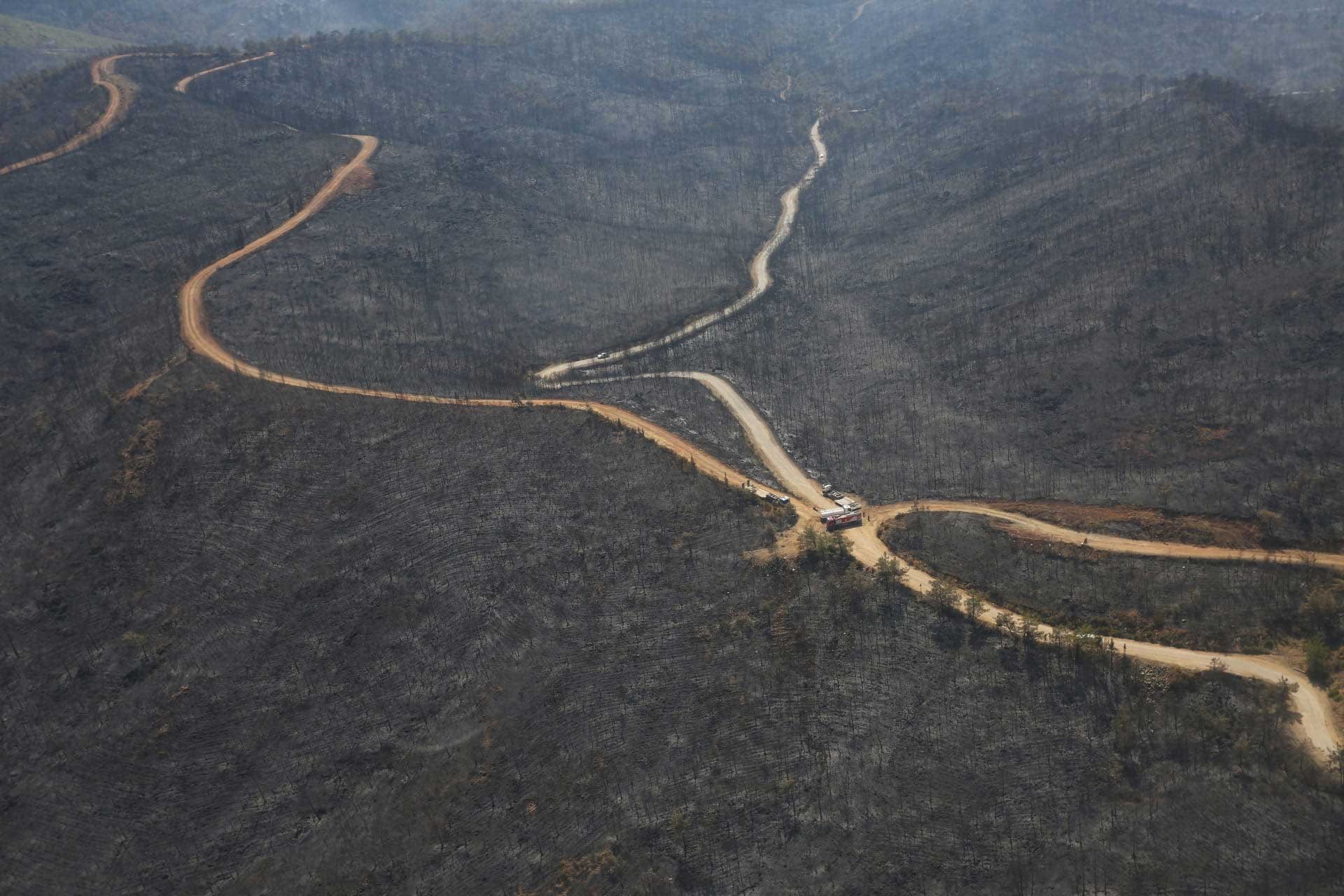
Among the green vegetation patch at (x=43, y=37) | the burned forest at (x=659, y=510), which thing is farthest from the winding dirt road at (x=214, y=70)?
the green vegetation patch at (x=43, y=37)

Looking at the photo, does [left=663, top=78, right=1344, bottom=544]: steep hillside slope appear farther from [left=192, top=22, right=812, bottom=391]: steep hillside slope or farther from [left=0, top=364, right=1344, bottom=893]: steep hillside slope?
[left=0, top=364, right=1344, bottom=893]: steep hillside slope

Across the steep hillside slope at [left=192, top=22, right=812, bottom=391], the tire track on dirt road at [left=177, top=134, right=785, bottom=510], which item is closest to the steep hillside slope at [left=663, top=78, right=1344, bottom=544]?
the tire track on dirt road at [left=177, top=134, right=785, bottom=510]

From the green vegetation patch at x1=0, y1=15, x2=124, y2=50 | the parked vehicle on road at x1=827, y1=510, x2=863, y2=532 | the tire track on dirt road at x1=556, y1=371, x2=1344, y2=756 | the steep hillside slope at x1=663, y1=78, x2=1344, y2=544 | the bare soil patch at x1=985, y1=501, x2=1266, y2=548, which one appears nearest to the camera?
the tire track on dirt road at x1=556, y1=371, x2=1344, y2=756

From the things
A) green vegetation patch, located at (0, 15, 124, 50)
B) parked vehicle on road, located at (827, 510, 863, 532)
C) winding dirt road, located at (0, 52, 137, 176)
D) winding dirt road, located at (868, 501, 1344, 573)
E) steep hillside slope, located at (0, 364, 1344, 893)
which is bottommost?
steep hillside slope, located at (0, 364, 1344, 893)

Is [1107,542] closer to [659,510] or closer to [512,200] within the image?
[659,510]

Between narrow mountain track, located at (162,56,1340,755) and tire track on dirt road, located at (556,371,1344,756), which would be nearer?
tire track on dirt road, located at (556,371,1344,756)

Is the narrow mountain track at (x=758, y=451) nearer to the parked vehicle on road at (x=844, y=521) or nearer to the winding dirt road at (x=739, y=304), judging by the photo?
the winding dirt road at (x=739, y=304)

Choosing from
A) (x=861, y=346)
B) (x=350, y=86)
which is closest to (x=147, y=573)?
(x=861, y=346)

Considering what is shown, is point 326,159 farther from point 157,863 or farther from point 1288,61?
point 1288,61
